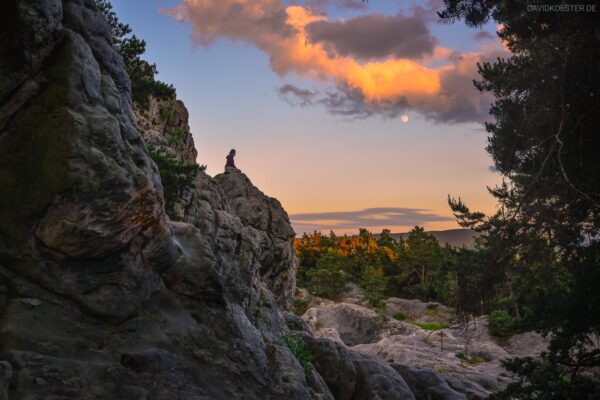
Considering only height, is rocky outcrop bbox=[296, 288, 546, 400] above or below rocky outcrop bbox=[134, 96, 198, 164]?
below

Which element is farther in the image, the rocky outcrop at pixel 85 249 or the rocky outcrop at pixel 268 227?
the rocky outcrop at pixel 268 227

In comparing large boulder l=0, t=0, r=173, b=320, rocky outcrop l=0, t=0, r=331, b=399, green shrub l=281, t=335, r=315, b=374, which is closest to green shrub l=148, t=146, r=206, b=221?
rocky outcrop l=0, t=0, r=331, b=399

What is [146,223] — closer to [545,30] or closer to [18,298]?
[18,298]

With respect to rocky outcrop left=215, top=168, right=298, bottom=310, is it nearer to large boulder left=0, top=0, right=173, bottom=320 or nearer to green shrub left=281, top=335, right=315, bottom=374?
green shrub left=281, top=335, right=315, bottom=374

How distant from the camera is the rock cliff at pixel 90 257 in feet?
26.3

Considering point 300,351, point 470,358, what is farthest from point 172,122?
point 470,358

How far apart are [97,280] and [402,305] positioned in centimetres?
6103

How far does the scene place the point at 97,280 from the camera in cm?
924

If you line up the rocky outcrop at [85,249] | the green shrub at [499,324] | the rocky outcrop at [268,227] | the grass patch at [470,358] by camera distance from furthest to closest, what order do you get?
the green shrub at [499,324], the rocky outcrop at [268,227], the grass patch at [470,358], the rocky outcrop at [85,249]

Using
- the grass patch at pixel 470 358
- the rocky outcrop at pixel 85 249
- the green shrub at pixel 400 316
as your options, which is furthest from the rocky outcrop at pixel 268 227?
the green shrub at pixel 400 316

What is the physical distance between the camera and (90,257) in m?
9.15

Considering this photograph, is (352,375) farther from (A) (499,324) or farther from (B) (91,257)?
(A) (499,324)

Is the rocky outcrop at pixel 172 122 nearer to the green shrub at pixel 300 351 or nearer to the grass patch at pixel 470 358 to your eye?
the green shrub at pixel 300 351

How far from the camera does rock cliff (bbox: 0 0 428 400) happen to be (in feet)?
26.3
